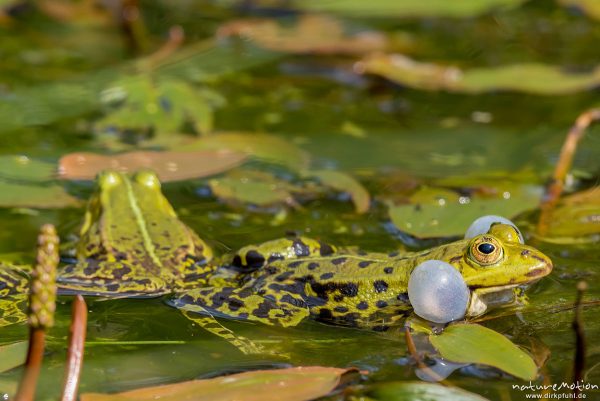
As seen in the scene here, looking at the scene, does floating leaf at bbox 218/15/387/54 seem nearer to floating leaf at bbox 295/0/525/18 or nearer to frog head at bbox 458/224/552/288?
floating leaf at bbox 295/0/525/18

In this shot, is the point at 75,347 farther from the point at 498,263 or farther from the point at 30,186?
the point at 30,186

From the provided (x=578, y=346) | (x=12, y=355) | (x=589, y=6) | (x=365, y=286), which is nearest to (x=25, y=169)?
(x=12, y=355)

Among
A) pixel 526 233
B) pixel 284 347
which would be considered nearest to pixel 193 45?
pixel 526 233

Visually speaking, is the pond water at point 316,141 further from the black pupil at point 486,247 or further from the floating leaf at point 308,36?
the black pupil at point 486,247

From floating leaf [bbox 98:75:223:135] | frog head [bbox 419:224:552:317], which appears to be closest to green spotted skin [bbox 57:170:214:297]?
floating leaf [bbox 98:75:223:135]

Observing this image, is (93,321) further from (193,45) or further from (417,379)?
(193,45)

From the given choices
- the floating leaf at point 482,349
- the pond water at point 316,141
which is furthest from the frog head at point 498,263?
the floating leaf at point 482,349
